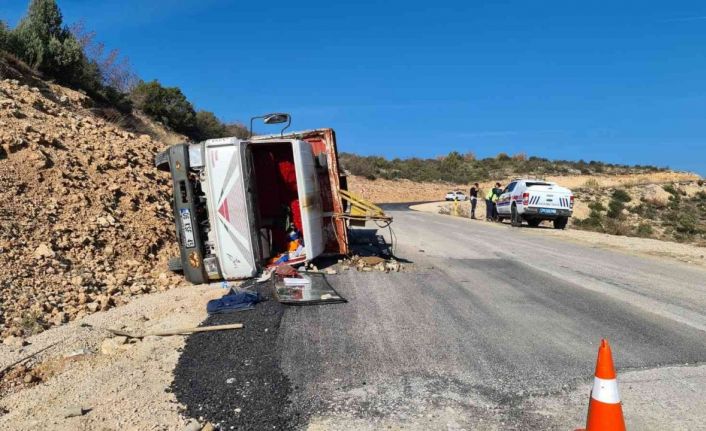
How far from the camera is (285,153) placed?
10492 millimetres

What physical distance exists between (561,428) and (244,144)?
6257 mm

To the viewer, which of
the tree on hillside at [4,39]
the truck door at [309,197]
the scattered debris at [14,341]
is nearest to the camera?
the scattered debris at [14,341]

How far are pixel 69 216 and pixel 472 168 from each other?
5913cm

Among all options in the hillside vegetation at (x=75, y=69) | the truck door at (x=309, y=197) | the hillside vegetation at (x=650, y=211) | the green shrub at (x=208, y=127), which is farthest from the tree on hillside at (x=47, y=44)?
the hillside vegetation at (x=650, y=211)

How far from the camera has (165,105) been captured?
2352 centimetres

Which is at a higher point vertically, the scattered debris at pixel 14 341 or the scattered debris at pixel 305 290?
the scattered debris at pixel 14 341

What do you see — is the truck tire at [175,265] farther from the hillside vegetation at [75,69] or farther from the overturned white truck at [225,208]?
the hillside vegetation at [75,69]

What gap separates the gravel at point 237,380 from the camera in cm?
404

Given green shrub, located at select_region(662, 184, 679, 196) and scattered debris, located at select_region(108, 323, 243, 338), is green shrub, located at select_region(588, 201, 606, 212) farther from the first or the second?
scattered debris, located at select_region(108, 323, 243, 338)

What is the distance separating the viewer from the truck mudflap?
28.3 ft

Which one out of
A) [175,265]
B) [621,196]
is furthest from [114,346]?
[621,196]

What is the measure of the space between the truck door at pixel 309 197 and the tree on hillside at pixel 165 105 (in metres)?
15.5

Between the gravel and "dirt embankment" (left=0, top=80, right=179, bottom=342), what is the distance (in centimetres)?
231

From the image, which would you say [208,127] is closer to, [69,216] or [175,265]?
[69,216]
